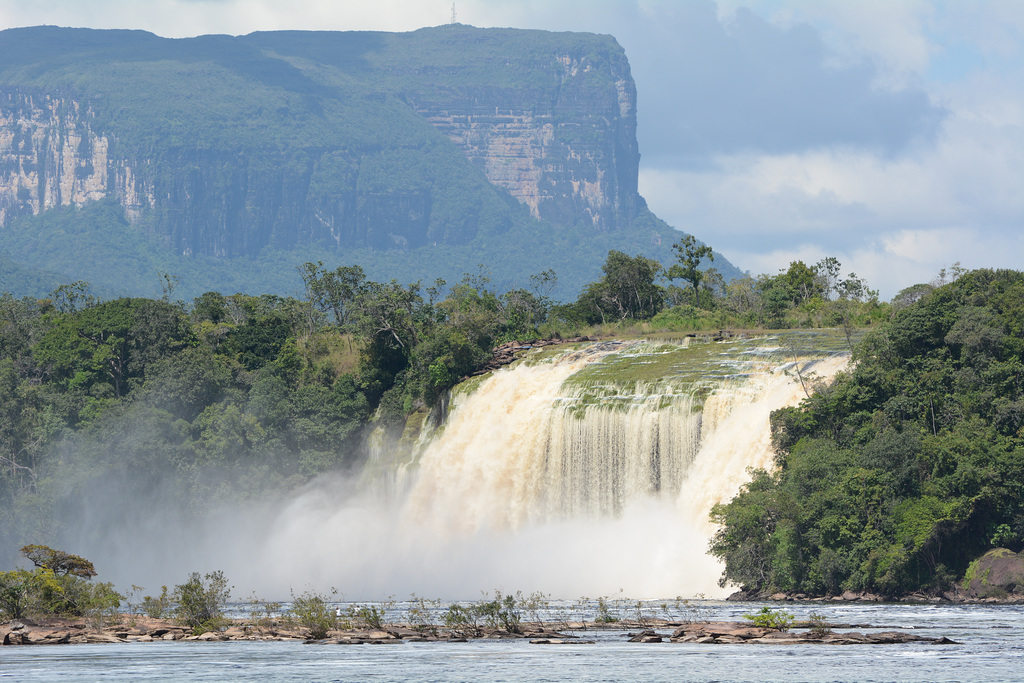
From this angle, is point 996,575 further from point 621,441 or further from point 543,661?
point 543,661

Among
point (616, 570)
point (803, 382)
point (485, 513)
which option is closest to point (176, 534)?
point (485, 513)

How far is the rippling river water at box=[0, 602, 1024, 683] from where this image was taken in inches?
1206

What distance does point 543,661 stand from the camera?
110 ft

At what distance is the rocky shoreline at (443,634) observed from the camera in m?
36.6

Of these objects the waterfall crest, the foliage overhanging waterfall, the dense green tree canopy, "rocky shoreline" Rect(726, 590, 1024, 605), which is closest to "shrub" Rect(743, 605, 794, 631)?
"rocky shoreline" Rect(726, 590, 1024, 605)

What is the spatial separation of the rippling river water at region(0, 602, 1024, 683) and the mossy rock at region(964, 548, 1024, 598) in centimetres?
845

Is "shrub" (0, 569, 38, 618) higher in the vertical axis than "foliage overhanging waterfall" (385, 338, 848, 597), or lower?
lower

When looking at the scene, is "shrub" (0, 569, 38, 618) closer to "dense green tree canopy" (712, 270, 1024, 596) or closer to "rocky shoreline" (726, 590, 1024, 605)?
"rocky shoreline" (726, 590, 1024, 605)

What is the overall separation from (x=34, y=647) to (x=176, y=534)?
48287 mm

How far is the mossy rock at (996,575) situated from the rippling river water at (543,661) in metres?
8.45

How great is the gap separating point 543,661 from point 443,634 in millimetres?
7254

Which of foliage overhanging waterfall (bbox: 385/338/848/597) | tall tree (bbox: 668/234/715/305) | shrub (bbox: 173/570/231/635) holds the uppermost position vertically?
tall tree (bbox: 668/234/715/305)

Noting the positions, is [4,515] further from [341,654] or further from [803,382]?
[341,654]

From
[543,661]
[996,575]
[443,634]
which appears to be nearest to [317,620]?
[443,634]
